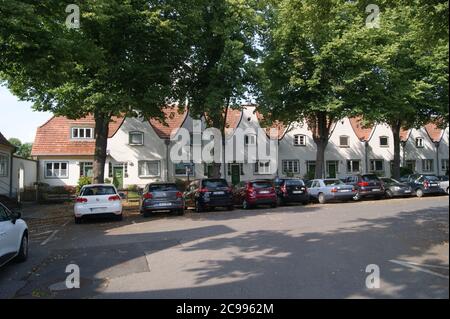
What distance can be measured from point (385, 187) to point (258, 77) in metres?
→ 11.5

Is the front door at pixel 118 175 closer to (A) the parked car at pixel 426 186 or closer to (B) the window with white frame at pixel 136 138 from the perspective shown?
(B) the window with white frame at pixel 136 138

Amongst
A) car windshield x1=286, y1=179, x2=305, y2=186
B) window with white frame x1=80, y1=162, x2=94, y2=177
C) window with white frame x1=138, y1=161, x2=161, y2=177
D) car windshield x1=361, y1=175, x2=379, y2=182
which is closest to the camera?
car windshield x1=286, y1=179, x2=305, y2=186

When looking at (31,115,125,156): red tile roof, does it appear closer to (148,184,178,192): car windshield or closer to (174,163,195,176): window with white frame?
(174,163,195,176): window with white frame

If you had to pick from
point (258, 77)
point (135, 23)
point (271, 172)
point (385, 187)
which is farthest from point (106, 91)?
point (271, 172)

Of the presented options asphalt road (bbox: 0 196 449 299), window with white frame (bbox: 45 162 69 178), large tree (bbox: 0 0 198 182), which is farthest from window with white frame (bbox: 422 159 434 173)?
window with white frame (bbox: 45 162 69 178)

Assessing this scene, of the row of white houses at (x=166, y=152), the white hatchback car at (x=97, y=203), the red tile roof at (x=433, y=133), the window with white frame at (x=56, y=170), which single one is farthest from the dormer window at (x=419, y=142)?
the white hatchback car at (x=97, y=203)

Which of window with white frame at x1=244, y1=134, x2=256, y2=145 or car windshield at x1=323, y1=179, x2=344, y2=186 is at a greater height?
window with white frame at x1=244, y1=134, x2=256, y2=145

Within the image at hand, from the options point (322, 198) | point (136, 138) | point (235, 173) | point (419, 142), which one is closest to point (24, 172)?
point (136, 138)

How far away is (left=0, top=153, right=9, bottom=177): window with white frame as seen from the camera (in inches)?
1100

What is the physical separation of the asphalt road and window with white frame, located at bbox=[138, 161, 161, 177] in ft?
79.2

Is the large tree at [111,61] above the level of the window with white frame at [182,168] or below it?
above

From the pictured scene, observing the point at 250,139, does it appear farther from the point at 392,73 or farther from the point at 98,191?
the point at 98,191

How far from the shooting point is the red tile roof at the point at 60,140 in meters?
38.2

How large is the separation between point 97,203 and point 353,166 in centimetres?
3353
